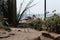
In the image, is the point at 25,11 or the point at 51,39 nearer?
the point at 51,39

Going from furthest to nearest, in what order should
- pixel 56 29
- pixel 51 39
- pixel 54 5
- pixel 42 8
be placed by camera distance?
pixel 42 8 → pixel 54 5 → pixel 56 29 → pixel 51 39

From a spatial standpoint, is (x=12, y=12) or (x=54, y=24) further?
(x=12, y=12)

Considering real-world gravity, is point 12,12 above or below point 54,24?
above

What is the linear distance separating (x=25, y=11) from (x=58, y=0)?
1.17m

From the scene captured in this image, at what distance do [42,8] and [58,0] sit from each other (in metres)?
0.63

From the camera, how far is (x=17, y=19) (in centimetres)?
625

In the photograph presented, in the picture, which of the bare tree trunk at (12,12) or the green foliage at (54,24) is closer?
the green foliage at (54,24)

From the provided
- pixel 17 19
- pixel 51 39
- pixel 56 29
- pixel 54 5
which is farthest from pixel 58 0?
pixel 51 39

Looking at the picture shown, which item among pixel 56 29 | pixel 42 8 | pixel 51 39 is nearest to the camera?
pixel 51 39

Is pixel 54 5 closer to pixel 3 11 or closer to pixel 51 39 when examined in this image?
pixel 3 11

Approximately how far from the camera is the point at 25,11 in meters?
6.19

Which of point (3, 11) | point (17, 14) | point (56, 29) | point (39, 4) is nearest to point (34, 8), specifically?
point (39, 4)

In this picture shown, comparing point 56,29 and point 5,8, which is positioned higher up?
point 5,8

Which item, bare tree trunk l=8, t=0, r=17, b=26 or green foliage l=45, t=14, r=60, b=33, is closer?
green foliage l=45, t=14, r=60, b=33
